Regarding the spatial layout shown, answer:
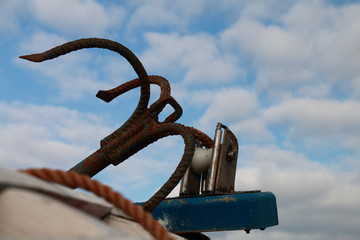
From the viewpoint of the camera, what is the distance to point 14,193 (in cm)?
71

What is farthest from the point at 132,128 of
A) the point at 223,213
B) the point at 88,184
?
the point at 88,184

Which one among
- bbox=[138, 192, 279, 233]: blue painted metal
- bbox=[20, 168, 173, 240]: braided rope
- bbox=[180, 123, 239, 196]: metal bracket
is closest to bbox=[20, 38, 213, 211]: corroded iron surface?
bbox=[180, 123, 239, 196]: metal bracket

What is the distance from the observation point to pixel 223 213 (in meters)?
2.68

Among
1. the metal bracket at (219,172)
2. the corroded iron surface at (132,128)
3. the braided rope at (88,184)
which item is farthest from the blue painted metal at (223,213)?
the braided rope at (88,184)

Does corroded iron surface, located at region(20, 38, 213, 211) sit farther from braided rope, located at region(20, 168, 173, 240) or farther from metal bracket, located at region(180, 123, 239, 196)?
braided rope, located at region(20, 168, 173, 240)

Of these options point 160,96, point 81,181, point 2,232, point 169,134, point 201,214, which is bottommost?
point 2,232

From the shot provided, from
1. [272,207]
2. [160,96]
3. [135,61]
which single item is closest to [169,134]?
[160,96]

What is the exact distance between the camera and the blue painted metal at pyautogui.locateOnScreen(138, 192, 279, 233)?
2646mm

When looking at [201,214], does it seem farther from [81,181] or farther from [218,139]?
[81,181]

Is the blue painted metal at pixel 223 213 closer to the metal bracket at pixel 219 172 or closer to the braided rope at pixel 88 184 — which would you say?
the metal bracket at pixel 219 172

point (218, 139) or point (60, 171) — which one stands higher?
point (218, 139)

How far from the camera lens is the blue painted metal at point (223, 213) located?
2646 millimetres

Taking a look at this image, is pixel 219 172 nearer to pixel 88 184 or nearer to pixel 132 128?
pixel 132 128

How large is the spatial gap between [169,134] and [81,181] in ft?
6.34
